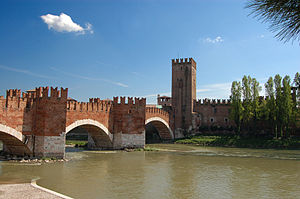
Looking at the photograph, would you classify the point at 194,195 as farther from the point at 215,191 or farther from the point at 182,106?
the point at 182,106

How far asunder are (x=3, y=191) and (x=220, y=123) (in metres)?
30.1

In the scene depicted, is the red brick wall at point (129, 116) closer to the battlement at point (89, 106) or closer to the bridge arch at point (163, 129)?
the battlement at point (89, 106)

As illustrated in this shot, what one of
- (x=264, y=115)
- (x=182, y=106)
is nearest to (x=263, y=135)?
(x=264, y=115)

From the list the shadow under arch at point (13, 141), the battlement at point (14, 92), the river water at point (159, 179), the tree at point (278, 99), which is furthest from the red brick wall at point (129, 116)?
the tree at point (278, 99)

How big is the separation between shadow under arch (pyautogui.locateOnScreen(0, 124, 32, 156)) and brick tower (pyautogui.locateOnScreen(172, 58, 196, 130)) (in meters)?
22.3

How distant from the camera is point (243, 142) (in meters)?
28.1

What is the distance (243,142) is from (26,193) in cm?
2453

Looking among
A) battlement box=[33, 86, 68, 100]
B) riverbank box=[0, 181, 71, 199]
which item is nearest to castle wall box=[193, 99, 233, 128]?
battlement box=[33, 86, 68, 100]

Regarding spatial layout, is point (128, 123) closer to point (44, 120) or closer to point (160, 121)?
point (44, 120)

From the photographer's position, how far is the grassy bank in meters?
25.9

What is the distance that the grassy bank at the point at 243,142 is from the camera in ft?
85.1

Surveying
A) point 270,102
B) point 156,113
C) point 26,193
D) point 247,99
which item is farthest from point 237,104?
point 26,193

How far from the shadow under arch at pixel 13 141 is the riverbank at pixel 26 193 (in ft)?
17.7

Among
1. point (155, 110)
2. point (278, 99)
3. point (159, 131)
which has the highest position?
point (278, 99)
